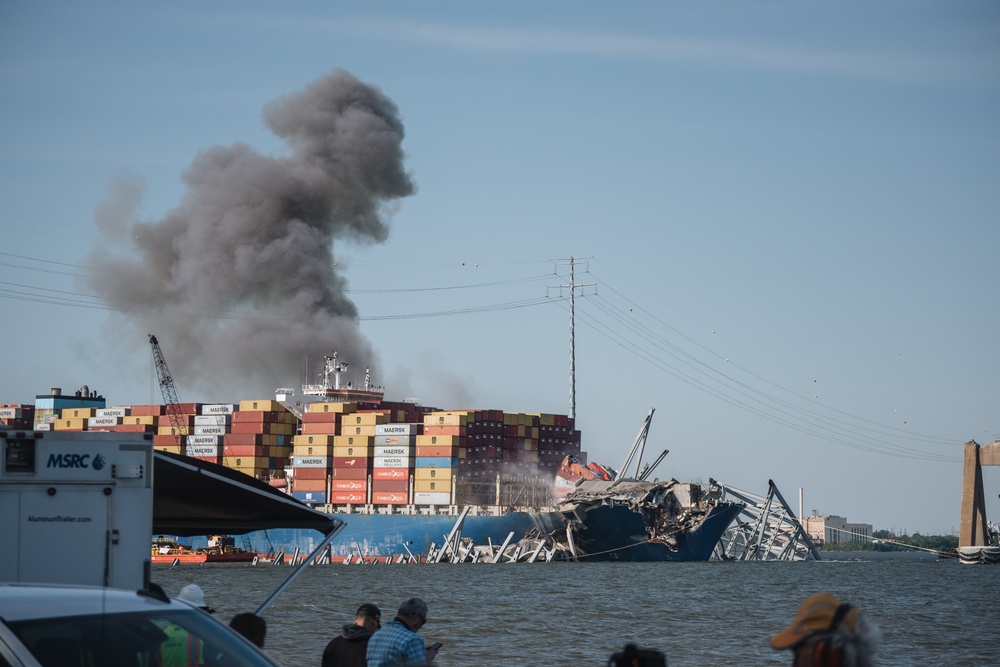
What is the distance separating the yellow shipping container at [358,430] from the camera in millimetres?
98312

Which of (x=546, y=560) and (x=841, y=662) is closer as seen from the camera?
(x=841, y=662)

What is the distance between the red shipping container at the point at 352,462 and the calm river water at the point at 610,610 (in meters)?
27.8

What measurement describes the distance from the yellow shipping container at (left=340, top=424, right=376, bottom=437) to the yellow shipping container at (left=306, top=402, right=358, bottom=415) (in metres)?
2.53

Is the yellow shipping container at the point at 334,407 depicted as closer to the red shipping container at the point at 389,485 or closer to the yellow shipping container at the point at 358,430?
the yellow shipping container at the point at 358,430

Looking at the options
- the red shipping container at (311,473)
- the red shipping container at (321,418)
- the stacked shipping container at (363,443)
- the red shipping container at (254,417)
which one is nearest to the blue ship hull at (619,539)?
the stacked shipping container at (363,443)

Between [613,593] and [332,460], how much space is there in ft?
184

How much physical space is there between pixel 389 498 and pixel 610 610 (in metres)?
60.3

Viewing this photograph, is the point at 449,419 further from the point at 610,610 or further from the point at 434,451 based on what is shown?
the point at 610,610

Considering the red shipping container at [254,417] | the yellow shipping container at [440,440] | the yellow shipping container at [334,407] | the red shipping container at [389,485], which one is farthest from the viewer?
the yellow shipping container at [334,407]

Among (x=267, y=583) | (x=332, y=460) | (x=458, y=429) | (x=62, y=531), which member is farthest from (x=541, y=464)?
(x=62, y=531)

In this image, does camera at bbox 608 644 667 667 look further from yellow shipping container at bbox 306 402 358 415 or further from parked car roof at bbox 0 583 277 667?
yellow shipping container at bbox 306 402 358 415

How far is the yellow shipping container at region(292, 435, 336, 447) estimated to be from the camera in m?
99.8

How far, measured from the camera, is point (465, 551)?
8488 cm

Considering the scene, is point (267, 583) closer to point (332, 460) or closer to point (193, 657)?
point (332, 460)
